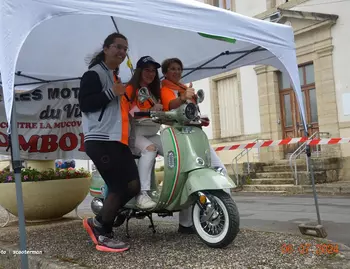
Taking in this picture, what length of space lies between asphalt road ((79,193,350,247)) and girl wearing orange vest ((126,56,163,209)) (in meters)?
1.82

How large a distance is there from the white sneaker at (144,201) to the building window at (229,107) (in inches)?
469

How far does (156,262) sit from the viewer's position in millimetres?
3721

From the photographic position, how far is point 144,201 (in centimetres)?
423

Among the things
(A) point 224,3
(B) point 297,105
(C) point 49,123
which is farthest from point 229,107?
(C) point 49,123

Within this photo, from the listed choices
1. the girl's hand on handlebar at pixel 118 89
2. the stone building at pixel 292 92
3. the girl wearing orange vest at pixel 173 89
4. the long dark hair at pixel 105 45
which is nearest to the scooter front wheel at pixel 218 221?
the girl wearing orange vest at pixel 173 89

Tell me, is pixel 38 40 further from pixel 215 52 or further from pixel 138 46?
pixel 215 52

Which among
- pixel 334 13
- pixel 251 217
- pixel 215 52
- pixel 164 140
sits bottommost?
pixel 251 217

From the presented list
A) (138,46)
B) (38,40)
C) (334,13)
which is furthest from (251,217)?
(334,13)

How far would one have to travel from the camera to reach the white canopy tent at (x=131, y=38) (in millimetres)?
3234

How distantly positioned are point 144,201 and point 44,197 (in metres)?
2.68

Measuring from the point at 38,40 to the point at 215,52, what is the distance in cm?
235

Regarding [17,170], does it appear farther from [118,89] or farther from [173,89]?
[173,89]

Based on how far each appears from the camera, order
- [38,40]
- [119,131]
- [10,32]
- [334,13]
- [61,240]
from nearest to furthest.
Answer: [10,32] < [119,131] < [61,240] < [38,40] < [334,13]
